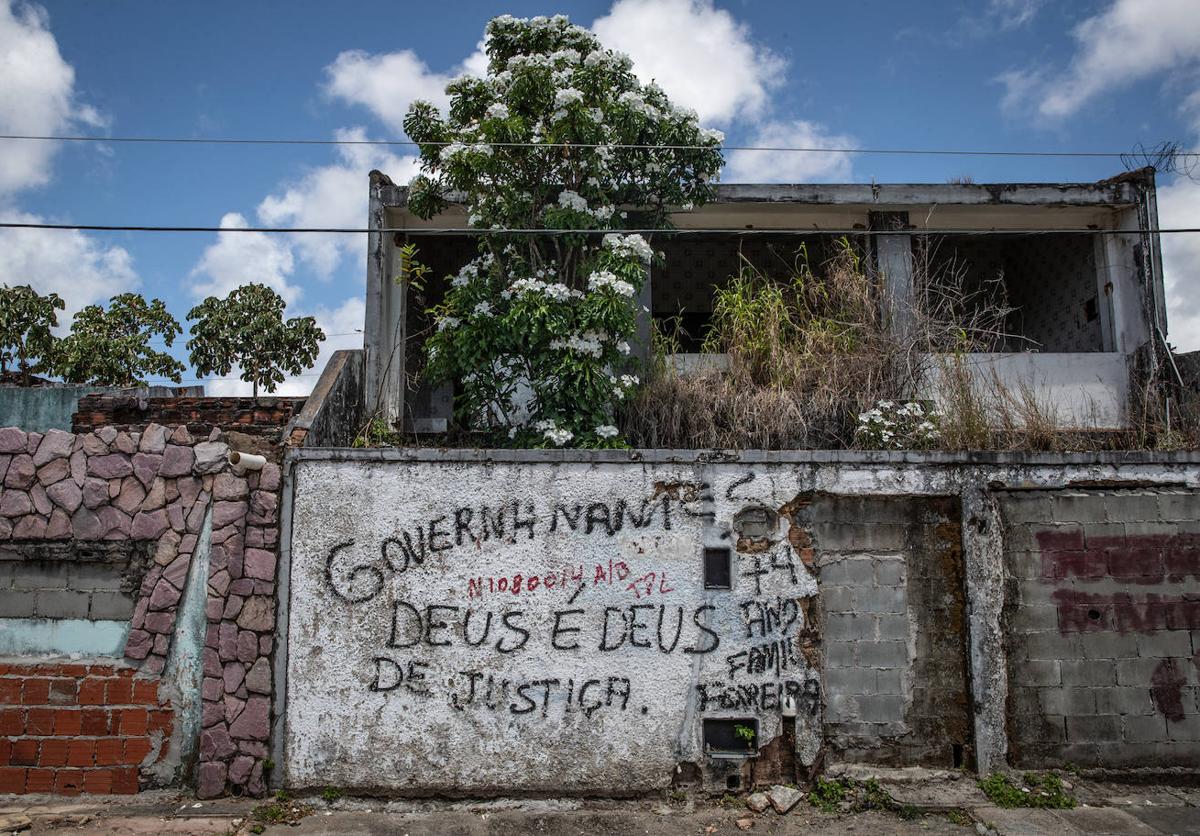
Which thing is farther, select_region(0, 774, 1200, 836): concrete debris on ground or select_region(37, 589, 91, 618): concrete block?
select_region(37, 589, 91, 618): concrete block

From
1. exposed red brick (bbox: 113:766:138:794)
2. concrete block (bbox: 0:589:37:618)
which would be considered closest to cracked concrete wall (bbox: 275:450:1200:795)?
exposed red brick (bbox: 113:766:138:794)

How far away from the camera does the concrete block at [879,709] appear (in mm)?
6082

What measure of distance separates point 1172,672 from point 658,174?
622cm

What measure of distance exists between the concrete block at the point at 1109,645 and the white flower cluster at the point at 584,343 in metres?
4.52

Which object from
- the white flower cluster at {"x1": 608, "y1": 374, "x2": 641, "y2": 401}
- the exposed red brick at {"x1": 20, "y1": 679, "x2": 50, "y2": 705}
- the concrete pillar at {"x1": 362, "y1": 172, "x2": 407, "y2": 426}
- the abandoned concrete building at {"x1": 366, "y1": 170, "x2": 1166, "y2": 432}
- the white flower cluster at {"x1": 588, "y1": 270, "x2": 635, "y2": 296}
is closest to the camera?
the exposed red brick at {"x1": 20, "y1": 679, "x2": 50, "y2": 705}

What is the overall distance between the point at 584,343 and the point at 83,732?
16.0 ft

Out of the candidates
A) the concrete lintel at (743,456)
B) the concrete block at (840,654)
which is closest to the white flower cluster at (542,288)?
the concrete lintel at (743,456)

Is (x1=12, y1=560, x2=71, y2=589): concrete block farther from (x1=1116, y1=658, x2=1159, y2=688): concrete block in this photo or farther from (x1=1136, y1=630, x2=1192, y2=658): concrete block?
(x1=1136, y1=630, x2=1192, y2=658): concrete block

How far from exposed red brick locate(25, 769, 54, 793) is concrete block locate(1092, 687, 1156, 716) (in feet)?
25.8

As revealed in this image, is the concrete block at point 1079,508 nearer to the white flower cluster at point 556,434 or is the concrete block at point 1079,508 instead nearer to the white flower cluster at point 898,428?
the white flower cluster at point 898,428

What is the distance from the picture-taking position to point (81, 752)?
19.3ft

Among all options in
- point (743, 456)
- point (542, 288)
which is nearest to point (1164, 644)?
point (743, 456)

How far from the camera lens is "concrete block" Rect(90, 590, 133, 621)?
603cm

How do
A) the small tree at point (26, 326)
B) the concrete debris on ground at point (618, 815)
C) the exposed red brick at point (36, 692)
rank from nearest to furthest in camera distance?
the concrete debris on ground at point (618, 815) < the exposed red brick at point (36, 692) < the small tree at point (26, 326)
